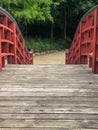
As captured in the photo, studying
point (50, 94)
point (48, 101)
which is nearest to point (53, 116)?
point (48, 101)

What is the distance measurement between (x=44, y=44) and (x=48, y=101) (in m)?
17.2

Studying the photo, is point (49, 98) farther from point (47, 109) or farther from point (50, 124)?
point (50, 124)

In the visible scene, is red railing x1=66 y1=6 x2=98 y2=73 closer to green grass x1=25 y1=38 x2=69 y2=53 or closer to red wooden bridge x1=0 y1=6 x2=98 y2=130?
red wooden bridge x1=0 y1=6 x2=98 y2=130

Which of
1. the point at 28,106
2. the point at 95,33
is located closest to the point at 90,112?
the point at 28,106

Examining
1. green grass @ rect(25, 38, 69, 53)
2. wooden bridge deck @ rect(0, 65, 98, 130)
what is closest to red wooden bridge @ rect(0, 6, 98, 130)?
wooden bridge deck @ rect(0, 65, 98, 130)

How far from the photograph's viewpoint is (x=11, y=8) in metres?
17.4

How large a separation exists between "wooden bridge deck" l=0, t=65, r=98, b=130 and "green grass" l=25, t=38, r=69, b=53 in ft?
46.6

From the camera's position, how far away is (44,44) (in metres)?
20.6

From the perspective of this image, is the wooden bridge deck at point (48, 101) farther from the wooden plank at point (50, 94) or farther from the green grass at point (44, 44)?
the green grass at point (44, 44)

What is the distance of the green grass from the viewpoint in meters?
19.5

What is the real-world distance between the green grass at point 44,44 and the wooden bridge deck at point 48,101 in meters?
14.2

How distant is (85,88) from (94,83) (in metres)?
0.38

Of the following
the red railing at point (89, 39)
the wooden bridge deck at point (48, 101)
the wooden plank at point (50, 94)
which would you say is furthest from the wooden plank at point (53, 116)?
the red railing at point (89, 39)

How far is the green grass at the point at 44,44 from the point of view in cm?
1950
